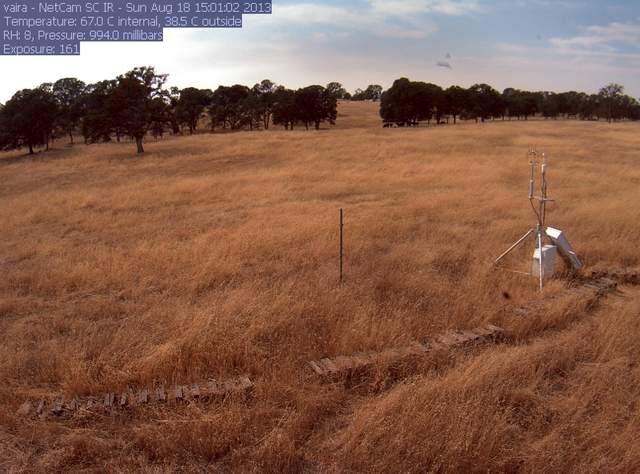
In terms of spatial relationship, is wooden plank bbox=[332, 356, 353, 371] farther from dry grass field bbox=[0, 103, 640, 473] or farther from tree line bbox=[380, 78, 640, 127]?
tree line bbox=[380, 78, 640, 127]

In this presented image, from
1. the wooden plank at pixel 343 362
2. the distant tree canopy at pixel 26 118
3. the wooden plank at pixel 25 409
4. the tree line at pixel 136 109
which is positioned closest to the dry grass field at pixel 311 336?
the wooden plank at pixel 25 409

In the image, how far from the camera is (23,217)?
47.0ft

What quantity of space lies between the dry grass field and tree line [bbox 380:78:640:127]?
52.0 m

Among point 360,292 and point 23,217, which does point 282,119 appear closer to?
point 23,217

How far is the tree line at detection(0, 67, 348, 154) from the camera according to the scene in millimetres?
34531

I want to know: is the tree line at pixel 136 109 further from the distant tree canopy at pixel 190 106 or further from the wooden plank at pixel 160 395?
the wooden plank at pixel 160 395

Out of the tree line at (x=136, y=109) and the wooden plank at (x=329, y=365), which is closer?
the wooden plank at (x=329, y=365)

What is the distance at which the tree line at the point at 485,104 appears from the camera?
6456 centimetres

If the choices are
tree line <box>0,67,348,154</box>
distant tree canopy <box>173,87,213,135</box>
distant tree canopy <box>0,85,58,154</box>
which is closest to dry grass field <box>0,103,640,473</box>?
tree line <box>0,67,348,154</box>

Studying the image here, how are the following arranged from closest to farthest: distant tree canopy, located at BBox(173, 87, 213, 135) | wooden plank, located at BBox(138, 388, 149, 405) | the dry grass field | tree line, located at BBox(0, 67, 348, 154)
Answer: the dry grass field → wooden plank, located at BBox(138, 388, 149, 405) → tree line, located at BBox(0, 67, 348, 154) → distant tree canopy, located at BBox(173, 87, 213, 135)

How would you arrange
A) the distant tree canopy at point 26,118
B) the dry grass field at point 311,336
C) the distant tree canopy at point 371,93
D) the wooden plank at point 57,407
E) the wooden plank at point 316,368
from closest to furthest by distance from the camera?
the dry grass field at point 311,336 < the wooden plank at point 57,407 < the wooden plank at point 316,368 < the distant tree canopy at point 26,118 < the distant tree canopy at point 371,93

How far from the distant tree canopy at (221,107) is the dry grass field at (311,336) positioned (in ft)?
71.7

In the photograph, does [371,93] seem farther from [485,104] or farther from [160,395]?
[160,395]

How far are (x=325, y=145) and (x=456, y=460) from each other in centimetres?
3081
